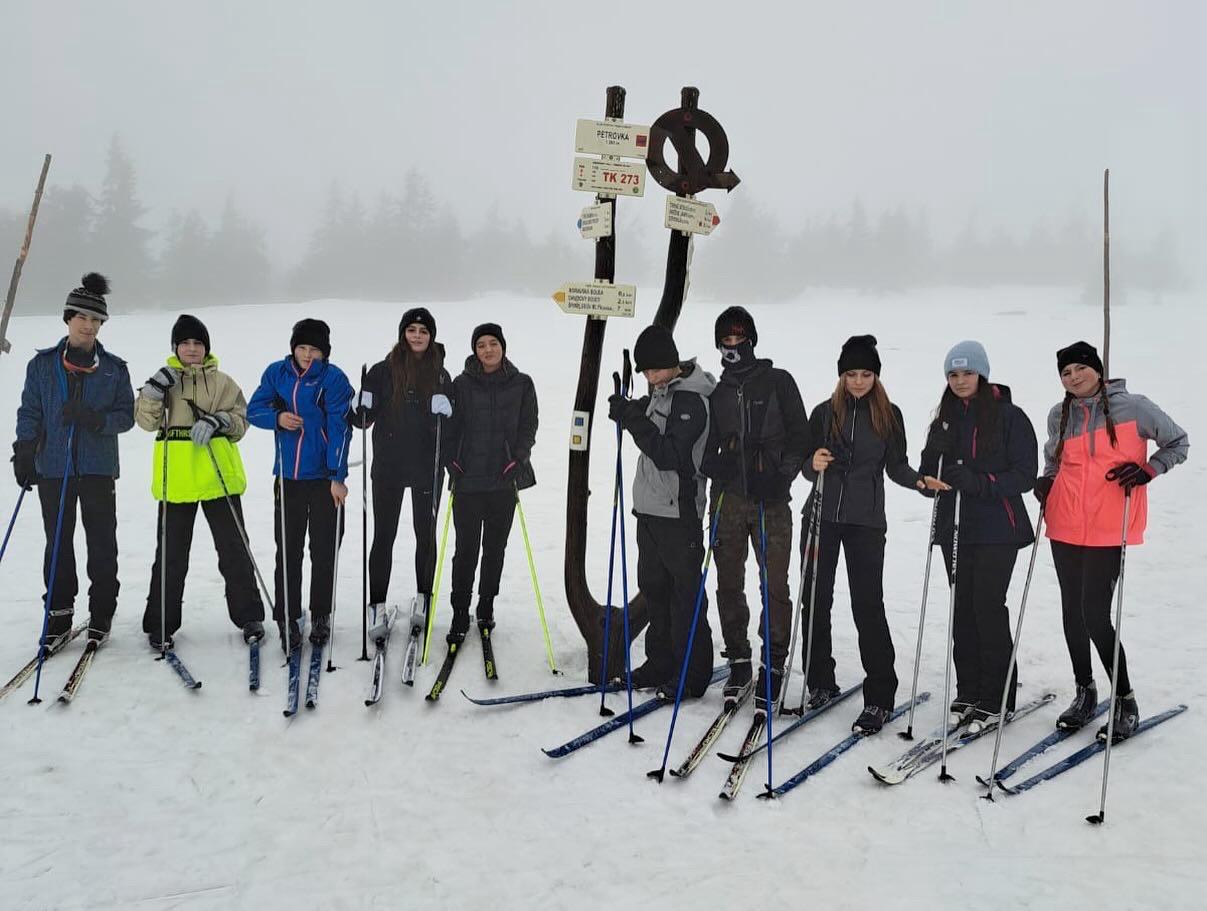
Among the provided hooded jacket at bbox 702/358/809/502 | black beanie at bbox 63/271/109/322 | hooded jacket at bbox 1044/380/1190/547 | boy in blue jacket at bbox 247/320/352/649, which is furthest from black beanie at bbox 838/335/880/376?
black beanie at bbox 63/271/109/322

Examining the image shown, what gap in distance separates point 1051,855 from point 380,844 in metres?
2.70

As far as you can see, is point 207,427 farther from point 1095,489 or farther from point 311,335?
point 1095,489

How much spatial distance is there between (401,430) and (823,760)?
133 inches

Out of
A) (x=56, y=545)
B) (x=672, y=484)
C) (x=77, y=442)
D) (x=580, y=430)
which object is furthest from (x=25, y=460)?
(x=672, y=484)

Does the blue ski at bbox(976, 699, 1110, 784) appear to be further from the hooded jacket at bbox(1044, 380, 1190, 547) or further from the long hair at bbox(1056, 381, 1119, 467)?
the long hair at bbox(1056, 381, 1119, 467)

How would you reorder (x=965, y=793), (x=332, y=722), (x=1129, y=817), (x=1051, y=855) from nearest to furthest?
(x=1051, y=855) < (x=1129, y=817) < (x=965, y=793) < (x=332, y=722)

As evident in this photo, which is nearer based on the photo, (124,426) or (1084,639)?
(1084,639)

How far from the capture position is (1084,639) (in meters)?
4.14

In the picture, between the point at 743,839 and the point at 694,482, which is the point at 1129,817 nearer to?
the point at 743,839

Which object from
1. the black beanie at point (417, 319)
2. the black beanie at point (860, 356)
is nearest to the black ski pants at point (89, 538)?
the black beanie at point (417, 319)

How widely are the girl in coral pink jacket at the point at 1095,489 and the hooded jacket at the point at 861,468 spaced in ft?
2.55

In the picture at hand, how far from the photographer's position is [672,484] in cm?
427

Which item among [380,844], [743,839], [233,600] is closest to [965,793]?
[743,839]

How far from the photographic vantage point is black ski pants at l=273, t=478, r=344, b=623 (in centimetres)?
499
